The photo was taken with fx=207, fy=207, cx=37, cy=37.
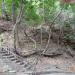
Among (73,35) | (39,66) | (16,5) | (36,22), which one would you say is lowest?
(39,66)

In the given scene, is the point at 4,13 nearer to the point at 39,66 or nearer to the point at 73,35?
the point at 73,35

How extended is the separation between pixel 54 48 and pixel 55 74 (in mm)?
3419

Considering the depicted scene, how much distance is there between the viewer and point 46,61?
31.3 ft

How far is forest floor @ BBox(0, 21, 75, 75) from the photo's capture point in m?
8.49

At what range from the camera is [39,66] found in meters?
8.76

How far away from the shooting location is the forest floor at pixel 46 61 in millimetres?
8492

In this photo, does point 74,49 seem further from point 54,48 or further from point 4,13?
point 4,13

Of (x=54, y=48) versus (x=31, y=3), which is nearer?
(x=31, y=3)

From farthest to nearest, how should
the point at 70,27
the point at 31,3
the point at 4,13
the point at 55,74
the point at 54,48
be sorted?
the point at 4,13 → the point at 70,27 → the point at 54,48 → the point at 31,3 → the point at 55,74

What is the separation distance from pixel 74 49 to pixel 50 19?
2098mm

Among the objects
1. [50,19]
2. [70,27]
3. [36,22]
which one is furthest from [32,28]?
[70,27]

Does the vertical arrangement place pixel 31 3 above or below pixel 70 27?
above

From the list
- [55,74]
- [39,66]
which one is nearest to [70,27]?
[39,66]

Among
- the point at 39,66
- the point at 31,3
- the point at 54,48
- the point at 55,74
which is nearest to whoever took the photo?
the point at 55,74
